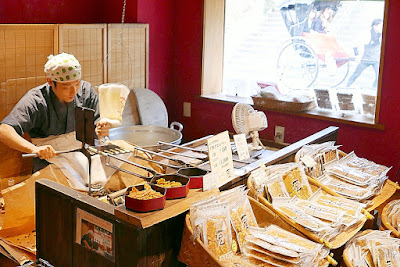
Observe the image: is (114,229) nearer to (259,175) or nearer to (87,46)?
(259,175)

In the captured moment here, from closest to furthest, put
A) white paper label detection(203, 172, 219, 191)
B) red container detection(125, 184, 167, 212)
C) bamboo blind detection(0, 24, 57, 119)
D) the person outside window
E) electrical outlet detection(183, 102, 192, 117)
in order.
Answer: red container detection(125, 184, 167, 212)
white paper label detection(203, 172, 219, 191)
bamboo blind detection(0, 24, 57, 119)
the person outside window
electrical outlet detection(183, 102, 192, 117)

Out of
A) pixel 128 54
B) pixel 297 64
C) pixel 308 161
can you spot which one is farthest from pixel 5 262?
pixel 297 64

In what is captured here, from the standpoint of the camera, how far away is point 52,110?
10.3 feet

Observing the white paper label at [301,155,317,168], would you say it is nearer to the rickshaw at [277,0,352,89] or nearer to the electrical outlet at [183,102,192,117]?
the rickshaw at [277,0,352,89]

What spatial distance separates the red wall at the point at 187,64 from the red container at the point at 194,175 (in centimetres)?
228

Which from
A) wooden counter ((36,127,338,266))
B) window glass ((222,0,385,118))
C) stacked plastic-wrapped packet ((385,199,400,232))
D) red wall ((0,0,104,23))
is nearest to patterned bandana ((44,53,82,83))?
wooden counter ((36,127,338,266))

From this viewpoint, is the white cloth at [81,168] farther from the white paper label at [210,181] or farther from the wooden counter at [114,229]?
the white paper label at [210,181]

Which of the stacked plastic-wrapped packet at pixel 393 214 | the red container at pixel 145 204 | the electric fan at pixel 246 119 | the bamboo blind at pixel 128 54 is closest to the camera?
the red container at pixel 145 204

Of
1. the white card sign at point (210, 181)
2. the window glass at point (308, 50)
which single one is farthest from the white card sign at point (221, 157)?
A: the window glass at point (308, 50)

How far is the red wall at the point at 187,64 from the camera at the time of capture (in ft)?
12.6

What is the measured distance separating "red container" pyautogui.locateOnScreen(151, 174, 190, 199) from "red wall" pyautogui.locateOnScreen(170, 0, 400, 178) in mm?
2443

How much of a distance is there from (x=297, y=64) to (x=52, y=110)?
2.40 m

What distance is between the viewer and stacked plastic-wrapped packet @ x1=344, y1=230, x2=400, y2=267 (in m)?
2.17

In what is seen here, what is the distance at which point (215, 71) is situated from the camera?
5062mm
